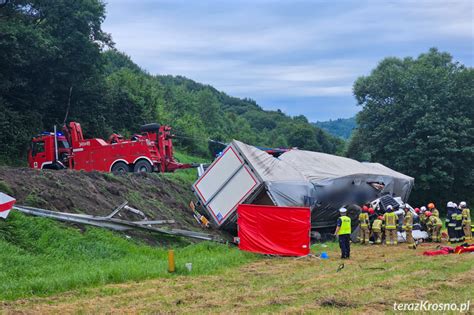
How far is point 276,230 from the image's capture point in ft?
49.8

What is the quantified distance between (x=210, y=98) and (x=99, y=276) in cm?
6925

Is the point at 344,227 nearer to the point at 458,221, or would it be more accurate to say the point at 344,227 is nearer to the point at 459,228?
the point at 458,221

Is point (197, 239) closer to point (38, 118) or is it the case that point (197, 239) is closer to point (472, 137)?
point (38, 118)

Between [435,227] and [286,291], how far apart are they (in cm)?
1211

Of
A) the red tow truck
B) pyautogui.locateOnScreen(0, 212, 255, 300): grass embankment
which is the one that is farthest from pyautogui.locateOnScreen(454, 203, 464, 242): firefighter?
the red tow truck

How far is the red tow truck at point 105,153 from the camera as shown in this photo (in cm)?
2520

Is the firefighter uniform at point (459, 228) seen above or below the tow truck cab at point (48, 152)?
below

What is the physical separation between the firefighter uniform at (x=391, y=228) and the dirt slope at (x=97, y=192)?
6.56 metres

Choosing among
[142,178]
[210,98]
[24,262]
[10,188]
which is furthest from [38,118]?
[210,98]

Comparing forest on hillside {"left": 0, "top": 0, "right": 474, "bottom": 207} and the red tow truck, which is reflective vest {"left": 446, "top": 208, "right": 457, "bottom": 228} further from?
forest on hillside {"left": 0, "top": 0, "right": 474, "bottom": 207}

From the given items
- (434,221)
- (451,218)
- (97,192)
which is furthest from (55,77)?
(451,218)

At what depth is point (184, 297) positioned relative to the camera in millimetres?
9438

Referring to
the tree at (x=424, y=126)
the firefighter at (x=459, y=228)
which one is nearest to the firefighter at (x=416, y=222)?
the firefighter at (x=459, y=228)

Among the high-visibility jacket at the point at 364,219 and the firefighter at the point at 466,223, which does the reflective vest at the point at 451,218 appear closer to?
the firefighter at the point at 466,223
